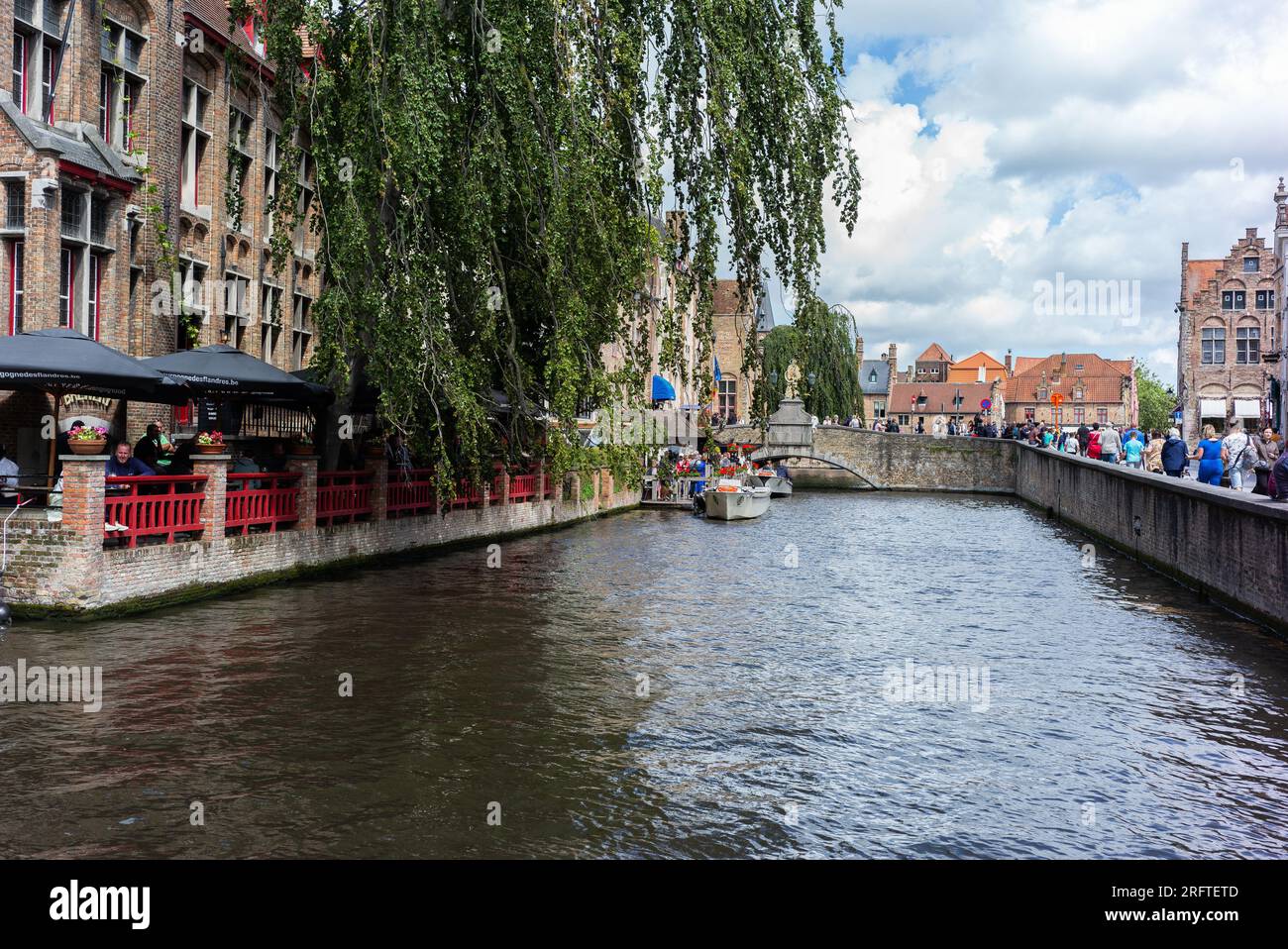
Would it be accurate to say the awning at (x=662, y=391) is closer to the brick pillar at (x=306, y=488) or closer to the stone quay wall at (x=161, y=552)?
the stone quay wall at (x=161, y=552)

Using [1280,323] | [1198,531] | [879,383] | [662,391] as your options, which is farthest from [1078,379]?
[1198,531]

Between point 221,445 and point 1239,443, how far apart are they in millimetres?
17483

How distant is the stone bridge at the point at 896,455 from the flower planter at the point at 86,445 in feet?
134

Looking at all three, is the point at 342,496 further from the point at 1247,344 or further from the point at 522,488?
the point at 1247,344

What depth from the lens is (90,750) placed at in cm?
736

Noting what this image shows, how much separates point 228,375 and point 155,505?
10.0 feet

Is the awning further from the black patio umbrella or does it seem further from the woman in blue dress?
the black patio umbrella

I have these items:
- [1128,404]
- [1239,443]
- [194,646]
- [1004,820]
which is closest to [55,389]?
[194,646]

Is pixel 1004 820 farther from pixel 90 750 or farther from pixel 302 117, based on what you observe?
pixel 302 117

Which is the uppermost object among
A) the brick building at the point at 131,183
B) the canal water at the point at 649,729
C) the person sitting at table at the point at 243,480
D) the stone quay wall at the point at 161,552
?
the brick building at the point at 131,183

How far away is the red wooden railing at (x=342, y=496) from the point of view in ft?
56.0

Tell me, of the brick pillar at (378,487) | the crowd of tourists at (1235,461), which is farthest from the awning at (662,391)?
the brick pillar at (378,487)

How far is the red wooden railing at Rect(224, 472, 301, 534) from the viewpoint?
574 inches

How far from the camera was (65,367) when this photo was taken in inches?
474
